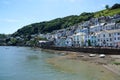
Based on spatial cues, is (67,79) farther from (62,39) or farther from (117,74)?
(62,39)

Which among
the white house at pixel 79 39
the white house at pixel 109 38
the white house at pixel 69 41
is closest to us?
the white house at pixel 109 38

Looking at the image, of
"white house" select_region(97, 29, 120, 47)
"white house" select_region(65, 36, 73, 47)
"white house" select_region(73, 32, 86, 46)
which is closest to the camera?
"white house" select_region(97, 29, 120, 47)

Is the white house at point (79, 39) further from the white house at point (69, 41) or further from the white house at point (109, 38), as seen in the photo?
the white house at point (109, 38)

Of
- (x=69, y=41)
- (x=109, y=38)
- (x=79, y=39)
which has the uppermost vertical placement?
(x=79, y=39)

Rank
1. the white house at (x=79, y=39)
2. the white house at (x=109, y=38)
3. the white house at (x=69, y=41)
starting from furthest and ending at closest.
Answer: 1. the white house at (x=69, y=41)
2. the white house at (x=79, y=39)
3. the white house at (x=109, y=38)

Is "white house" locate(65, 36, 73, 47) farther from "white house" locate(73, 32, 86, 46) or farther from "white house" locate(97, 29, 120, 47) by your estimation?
"white house" locate(97, 29, 120, 47)

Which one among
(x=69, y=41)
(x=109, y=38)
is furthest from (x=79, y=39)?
(x=109, y=38)

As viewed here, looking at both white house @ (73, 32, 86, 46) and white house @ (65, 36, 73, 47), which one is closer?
white house @ (73, 32, 86, 46)

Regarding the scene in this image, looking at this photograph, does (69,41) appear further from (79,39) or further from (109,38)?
(109,38)

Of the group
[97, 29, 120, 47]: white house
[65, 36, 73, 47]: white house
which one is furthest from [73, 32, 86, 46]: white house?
[97, 29, 120, 47]: white house

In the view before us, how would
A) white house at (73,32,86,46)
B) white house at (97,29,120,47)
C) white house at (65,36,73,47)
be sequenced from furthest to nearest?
→ white house at (65,36,73,47)
white house at (73,32,86,46)
white house at (97,29,120,47)

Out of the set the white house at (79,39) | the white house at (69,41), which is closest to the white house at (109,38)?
the white house at (79,39)

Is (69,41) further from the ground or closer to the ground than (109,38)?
closer to the ground

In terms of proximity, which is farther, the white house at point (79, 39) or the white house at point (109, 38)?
the white house at point (79, 39)
